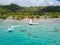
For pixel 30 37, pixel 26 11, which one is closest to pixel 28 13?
pixel 26 11

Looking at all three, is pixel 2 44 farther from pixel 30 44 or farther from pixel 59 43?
pixel 59 43

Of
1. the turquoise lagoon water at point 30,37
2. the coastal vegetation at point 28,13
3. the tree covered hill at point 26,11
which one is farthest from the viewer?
the tree covered hill at point 26,11

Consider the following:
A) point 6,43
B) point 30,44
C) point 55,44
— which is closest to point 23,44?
point 30,44

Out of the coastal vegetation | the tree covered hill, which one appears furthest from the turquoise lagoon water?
the tree covered hill

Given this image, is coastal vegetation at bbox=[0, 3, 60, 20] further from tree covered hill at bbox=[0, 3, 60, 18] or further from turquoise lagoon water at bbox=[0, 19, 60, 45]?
turquoise lagoon water at bbox=[0, 19, 60, 45]

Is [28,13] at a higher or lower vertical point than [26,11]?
lower

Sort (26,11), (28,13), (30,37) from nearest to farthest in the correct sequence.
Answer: (30,37), (28,13), (26,11)

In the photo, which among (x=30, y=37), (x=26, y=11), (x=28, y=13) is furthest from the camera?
(x=26, y=11)

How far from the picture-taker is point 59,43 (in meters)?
14.0

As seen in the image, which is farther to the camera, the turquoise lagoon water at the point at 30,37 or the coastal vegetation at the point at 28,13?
the coastal vegetation at the point at 28,13

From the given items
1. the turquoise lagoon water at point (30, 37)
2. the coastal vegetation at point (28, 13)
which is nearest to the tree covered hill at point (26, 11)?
the coastal vegetation at point (28, 13)

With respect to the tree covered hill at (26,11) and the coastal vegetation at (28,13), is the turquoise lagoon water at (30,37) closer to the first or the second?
the coastal vegetation at (28,13)

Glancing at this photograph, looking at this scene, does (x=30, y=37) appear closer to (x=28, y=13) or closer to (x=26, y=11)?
(x=28, y=13)

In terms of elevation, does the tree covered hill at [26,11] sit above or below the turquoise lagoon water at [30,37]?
above
